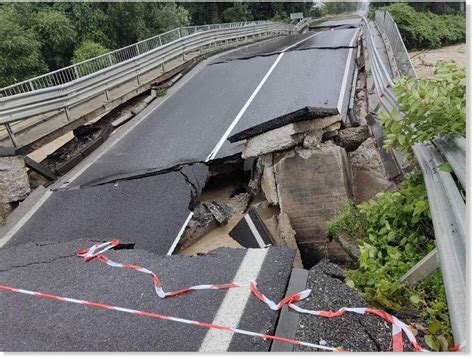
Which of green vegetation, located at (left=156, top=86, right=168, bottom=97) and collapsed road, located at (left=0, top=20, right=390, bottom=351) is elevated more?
green vegetation, located at (left=156, top=86, right=168, bottom=97)

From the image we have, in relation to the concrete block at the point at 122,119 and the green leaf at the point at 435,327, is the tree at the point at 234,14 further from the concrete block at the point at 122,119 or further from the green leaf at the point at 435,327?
the green leaf at the point at 435,327

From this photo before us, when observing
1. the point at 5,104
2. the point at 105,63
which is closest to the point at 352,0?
the point at 105,63

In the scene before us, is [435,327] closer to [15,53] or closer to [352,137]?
[352,137]

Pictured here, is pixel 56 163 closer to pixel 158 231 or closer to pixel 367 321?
pixel 158 231

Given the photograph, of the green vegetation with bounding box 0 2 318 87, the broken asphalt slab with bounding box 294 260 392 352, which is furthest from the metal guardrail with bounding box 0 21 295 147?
the green vegetation with bounding box 0 2 318 87

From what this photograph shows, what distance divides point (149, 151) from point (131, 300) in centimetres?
432

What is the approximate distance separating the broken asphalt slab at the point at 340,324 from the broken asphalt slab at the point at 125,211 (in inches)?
94.5

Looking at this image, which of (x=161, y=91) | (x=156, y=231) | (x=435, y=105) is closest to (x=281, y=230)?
(x=156, y=231)

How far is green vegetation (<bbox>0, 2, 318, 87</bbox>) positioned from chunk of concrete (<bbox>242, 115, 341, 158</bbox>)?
16.0 meters

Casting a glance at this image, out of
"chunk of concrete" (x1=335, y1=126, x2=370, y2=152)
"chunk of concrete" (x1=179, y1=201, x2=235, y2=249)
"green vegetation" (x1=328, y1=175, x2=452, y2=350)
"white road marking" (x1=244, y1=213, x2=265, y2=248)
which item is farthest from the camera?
"chunk of concrete" (x1=335, y1=126, x2=370, y2=152)

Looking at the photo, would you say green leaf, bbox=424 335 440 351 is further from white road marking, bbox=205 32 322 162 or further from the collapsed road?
white road marking, bbox=205 32 322 162

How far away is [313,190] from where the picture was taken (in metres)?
5.89

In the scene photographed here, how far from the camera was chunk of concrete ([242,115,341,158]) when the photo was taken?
235 inches

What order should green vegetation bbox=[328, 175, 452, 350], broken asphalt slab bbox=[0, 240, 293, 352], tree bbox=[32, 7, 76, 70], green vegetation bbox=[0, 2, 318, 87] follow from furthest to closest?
tree bbox=[32, 7, 76, 70] < green vegetation bbox=[0, 2, 318, 87] < broken asphalt slab bbox=[0, 240, 293, 352] < green vegetation bbox=[328, 175, 452, 350]
